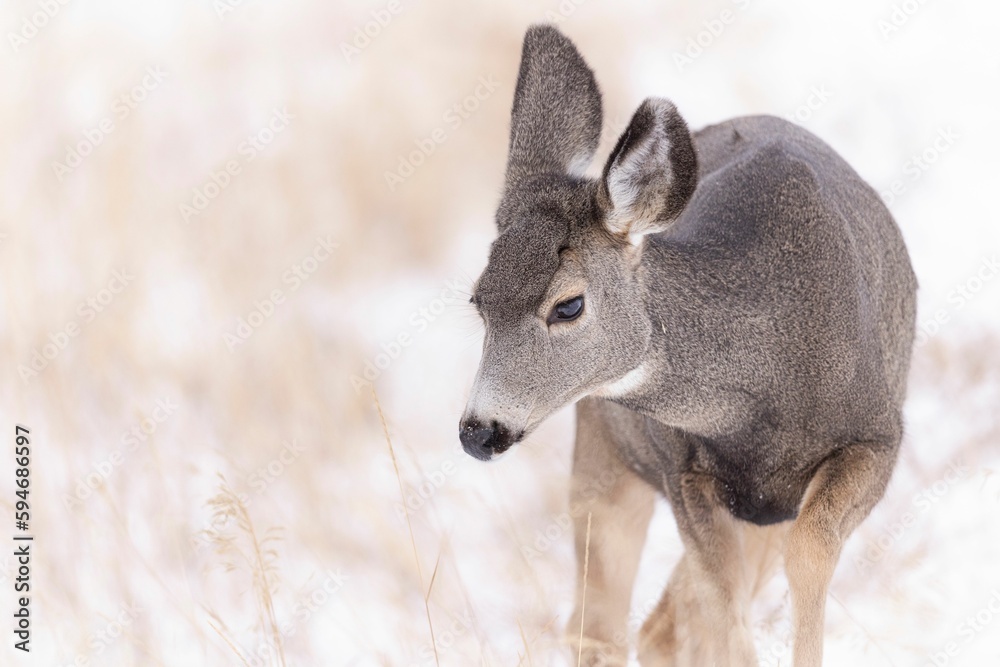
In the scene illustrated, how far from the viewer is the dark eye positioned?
5105 millimetres

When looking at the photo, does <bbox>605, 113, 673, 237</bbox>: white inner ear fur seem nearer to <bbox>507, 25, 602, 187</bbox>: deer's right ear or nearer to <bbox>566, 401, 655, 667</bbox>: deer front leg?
<bbox>507, 25, 602, 187</bbox>: deer's right ear

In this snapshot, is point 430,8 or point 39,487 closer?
point 39,487

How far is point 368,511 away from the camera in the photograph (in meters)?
8.14

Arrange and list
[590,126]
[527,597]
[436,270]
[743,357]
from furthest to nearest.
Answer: [436,270], [527,597], [590,126], [743,357]

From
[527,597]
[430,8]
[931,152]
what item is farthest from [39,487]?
[931,152]

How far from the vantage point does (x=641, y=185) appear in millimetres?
5176

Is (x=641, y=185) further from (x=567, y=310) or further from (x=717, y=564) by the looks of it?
(x=717, y=564)

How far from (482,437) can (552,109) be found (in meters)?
1.60

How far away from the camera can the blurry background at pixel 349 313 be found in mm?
7312

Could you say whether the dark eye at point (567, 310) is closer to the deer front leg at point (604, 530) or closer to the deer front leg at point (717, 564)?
the deer front leg at point (717, 564)

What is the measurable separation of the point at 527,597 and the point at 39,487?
2.60 meters

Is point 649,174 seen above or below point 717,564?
above

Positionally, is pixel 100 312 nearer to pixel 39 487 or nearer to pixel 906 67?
pixel 39 487

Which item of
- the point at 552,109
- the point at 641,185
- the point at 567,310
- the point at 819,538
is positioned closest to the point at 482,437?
the point at 567,310
